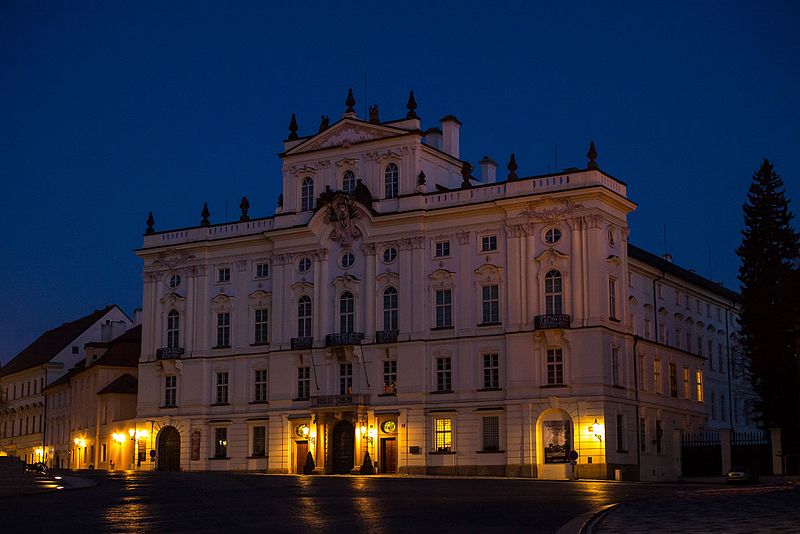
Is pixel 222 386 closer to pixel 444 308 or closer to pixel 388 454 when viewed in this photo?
pixel 388 454

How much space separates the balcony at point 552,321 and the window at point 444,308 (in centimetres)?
618

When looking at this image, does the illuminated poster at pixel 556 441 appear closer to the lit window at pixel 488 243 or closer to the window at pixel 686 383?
the lit window at pixel 488 243

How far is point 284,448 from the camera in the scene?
75.1 metres

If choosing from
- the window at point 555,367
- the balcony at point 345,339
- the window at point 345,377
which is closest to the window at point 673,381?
the window at point 555,367

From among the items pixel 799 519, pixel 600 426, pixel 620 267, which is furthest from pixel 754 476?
pixel 799 519

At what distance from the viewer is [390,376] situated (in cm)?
7194

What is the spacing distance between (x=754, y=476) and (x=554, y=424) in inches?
452

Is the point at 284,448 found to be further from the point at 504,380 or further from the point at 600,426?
the point at 600,426

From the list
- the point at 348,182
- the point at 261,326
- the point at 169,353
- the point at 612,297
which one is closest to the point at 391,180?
the point at 348,182

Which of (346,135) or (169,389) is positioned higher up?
Answer: (346,135)

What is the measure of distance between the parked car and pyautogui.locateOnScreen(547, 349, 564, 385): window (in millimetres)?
10988

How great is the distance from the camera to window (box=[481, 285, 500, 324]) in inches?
2729

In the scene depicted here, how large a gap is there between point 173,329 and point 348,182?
15.9 metres

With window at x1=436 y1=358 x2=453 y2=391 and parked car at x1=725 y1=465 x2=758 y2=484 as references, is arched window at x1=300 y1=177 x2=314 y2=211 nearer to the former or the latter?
window at x1=436 y1=358 x2=453 y2=391
